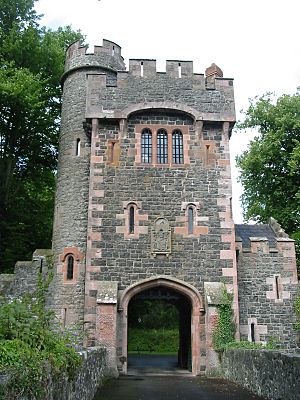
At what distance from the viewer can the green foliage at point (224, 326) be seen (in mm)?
15023

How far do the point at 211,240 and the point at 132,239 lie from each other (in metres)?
2.68

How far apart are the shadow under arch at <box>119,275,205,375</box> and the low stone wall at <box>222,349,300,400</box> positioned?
88.9 inches

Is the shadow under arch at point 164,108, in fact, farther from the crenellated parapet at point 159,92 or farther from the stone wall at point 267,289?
the stone wall at point 267,289

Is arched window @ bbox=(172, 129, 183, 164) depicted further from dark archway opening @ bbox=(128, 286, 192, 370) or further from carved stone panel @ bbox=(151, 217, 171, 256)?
dark archway opening @ bbox=(128, 286, 192, 370)

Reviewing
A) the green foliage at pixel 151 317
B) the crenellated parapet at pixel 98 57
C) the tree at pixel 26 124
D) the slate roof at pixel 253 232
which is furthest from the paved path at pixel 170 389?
the green foliage at pixel 151 317

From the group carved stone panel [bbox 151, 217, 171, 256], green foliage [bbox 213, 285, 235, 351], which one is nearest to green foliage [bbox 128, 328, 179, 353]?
green foliage [bbox 213, 285, 235, 351]

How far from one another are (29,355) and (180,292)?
1162 cm

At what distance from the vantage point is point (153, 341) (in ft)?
122

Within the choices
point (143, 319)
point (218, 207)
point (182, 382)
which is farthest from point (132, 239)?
point (143, 319)

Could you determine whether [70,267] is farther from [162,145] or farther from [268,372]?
[268,372]

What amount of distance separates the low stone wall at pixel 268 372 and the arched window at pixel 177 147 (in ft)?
23.1

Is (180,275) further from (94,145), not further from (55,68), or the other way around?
(55,68)

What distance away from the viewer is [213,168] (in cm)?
1730

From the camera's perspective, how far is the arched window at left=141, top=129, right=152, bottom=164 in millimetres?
17312
